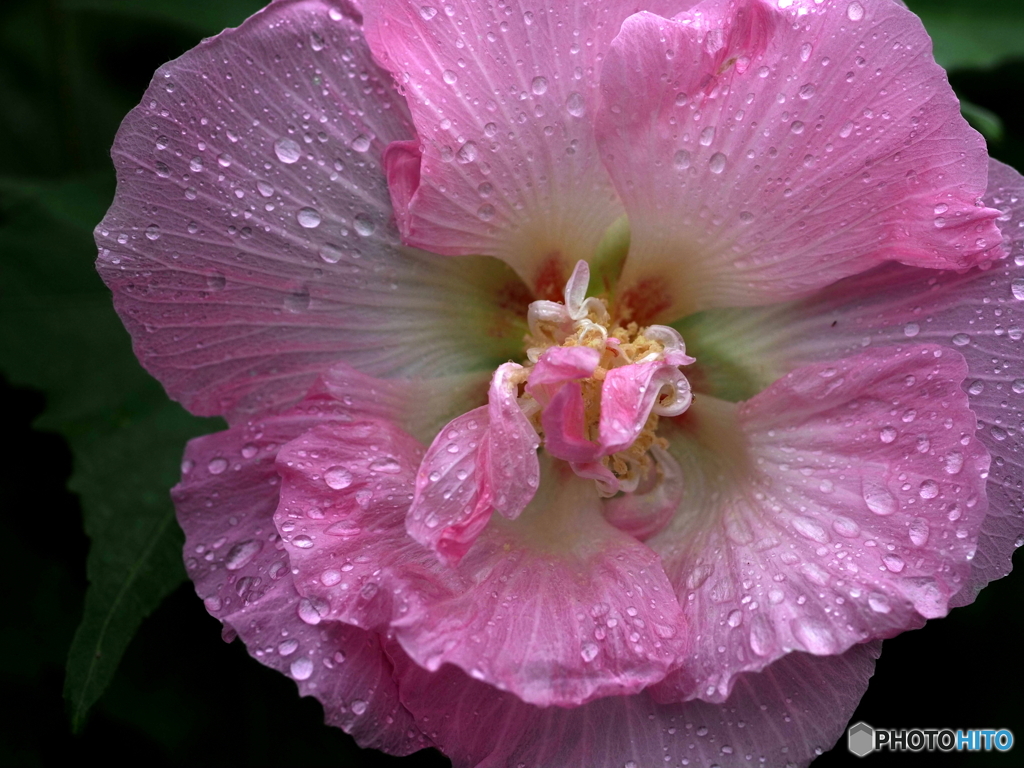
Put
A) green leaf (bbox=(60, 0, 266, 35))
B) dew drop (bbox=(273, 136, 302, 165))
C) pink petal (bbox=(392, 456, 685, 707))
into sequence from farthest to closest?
green leaf (bbox=(60, 0, 266, 35)), dew drop (bbox=(273, 136, 302, 165)), pink petal (bbox=(392, 456, 685, 707))

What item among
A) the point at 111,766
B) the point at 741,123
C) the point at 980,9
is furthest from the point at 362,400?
the point at 980,9

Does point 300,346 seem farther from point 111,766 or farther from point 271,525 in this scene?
point 111,766

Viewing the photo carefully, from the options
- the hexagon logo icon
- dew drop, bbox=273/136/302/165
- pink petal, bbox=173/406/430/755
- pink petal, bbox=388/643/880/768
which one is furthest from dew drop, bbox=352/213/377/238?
the hexagon logo icon

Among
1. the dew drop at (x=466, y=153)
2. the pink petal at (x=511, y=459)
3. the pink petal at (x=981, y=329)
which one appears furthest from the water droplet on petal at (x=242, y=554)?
the pink petal at (x=981, y=329)

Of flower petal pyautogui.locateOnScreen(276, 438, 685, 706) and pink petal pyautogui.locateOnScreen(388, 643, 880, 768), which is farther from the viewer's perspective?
pink petal pyautogui.locateOnScreen(388, 643, 880, 768)

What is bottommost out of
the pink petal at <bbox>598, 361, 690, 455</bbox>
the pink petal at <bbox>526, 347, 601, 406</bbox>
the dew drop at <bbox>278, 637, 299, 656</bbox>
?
the pink petal at <bbox>598, 361, 690, 455</bbox>

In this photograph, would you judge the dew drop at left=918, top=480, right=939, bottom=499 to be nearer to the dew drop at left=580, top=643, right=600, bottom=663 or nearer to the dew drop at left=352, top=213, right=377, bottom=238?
the dew drop at left=580, top=643, right=600, bottom=663
